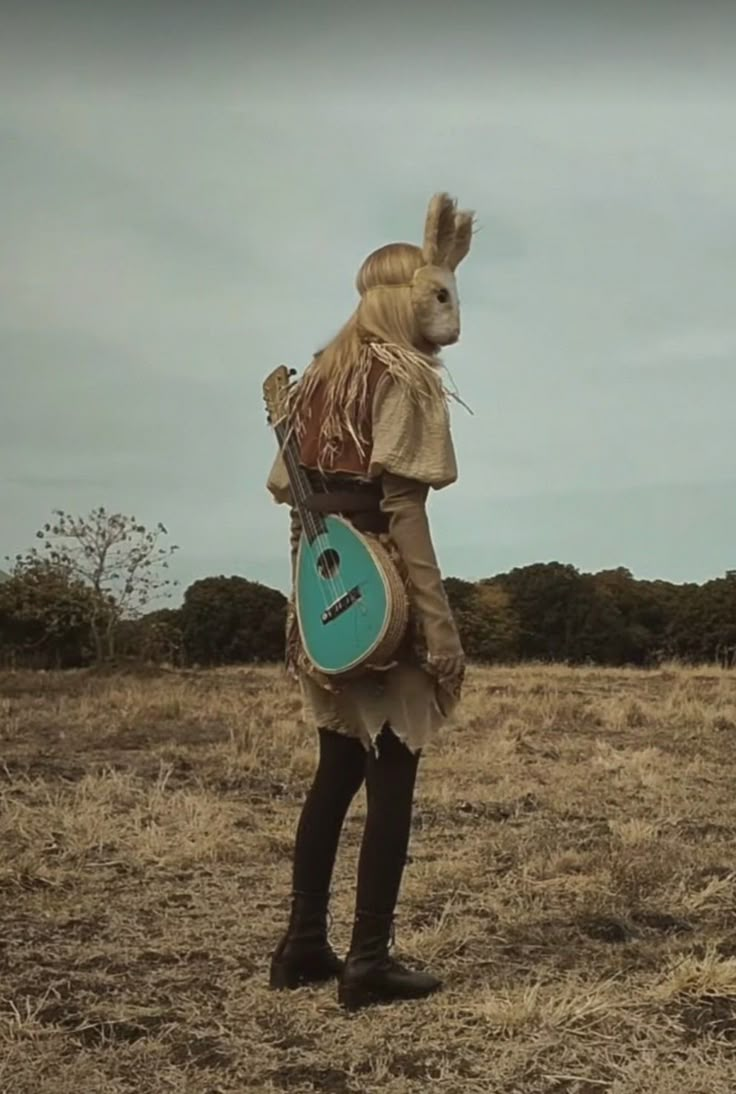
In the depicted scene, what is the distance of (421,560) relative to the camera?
2939mm

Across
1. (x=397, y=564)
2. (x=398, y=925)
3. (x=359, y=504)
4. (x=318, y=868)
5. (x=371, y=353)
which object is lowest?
(x=398, y=925)

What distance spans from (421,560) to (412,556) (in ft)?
0.08

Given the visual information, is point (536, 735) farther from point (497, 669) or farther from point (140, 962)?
point (497, 669)

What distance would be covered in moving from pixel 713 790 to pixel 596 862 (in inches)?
87.1

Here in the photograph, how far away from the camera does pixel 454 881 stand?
170 inches

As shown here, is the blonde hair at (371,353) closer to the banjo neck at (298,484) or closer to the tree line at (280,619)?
the banjo neck at (298,484)

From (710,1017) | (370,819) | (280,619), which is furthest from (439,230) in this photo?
(280,619)

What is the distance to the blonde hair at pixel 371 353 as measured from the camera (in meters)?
3.02

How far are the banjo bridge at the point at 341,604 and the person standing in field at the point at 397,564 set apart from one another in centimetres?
12

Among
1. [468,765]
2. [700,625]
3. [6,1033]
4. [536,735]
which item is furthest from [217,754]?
[700,625]

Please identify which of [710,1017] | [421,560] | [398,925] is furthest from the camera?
[398,925]

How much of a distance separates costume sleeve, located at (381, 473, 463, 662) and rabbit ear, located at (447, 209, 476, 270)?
0.63 m

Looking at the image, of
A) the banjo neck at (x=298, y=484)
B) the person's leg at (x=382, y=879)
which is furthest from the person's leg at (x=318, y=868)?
the banjo neck at (x=298, y=484)

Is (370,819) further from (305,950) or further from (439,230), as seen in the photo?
(439,230)
